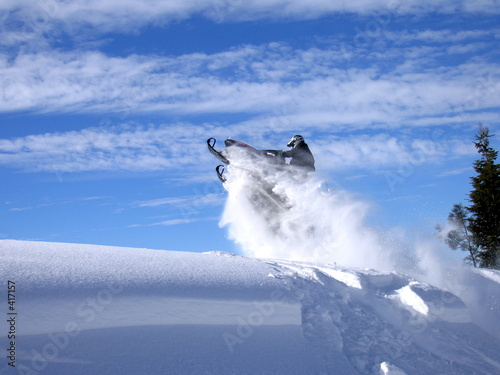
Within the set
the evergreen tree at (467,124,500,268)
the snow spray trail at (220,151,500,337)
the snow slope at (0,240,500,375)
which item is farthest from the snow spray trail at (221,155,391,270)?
the evergreen tree at (467,124,500,268)

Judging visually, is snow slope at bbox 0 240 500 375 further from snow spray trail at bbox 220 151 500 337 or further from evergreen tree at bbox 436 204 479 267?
evergreen tree at bbox 436 204 479 267

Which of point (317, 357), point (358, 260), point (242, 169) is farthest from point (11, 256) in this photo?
point (242, 169)

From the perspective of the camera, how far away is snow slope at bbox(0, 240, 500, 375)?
12.4 ft

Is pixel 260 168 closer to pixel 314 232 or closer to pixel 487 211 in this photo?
pixel 314 232

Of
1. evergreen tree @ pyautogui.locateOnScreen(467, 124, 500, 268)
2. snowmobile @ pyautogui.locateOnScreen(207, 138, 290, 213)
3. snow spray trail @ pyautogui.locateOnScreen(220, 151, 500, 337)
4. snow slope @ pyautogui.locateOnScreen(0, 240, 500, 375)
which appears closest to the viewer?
snow slope @ pyautogui.locateOnScreen(0, 240, 500, 375)

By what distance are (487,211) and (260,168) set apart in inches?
468

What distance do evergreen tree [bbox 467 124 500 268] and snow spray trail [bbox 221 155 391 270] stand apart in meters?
10.1

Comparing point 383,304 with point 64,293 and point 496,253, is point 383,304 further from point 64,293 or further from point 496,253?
point 496,253

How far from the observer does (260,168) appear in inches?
458

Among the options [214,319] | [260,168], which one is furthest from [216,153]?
[214,319]

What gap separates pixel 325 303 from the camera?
5762 millimetres

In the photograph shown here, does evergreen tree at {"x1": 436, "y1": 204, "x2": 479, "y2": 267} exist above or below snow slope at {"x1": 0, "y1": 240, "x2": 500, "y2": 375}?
above

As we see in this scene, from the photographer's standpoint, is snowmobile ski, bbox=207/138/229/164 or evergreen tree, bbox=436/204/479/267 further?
evergreen tree, bbox=436/204/479/267

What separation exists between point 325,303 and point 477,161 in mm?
16741
